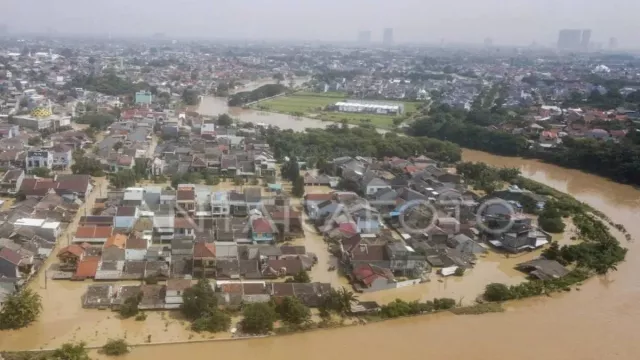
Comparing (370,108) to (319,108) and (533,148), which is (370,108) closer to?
(319,108)

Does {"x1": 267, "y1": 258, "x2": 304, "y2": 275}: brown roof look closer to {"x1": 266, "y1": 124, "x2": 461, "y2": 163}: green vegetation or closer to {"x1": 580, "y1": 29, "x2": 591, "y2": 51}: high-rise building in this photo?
{"x1": 266, "y1": 124, "x2": 461, "y2": 163}: green vegetation

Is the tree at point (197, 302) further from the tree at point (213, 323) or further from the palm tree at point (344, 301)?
the palm tree at point (344, 301)

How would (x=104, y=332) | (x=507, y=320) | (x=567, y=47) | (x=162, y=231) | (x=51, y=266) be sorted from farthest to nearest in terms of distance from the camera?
1. (x=567, y=47)
2. (x=162, y=231)
3. (x=51, y=266)
4. (x=507, y=320)
5. (x=104, y=332)

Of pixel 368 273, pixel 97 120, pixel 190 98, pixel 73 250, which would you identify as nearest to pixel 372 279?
pixel 368 273

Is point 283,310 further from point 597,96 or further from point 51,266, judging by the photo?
point 597,96

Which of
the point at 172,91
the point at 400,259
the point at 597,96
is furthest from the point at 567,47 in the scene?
the point at 400,259

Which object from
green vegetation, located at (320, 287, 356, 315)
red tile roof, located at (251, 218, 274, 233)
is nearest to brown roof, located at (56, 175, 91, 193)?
red tile roof, located at (251, 218, 274, 233)
